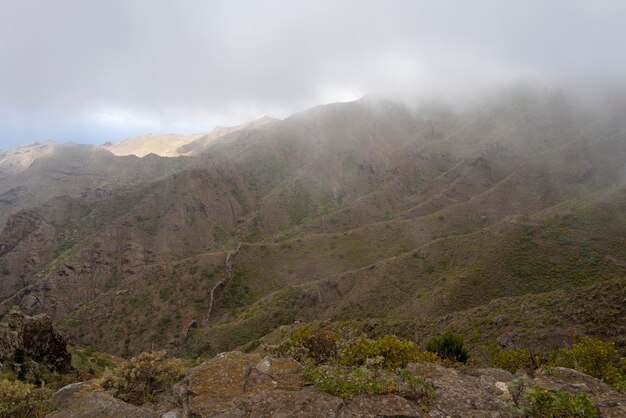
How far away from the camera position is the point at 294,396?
20.7ft

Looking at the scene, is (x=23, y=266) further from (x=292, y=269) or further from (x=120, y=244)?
(x=292, y=269)

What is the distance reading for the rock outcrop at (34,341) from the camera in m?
17.4

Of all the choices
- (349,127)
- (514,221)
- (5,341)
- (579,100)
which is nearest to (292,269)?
(514,221)

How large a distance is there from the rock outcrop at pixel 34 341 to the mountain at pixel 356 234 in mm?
22993

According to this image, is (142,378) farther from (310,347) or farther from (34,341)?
(34,341)

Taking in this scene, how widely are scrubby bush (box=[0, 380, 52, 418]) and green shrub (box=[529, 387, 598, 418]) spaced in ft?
28.1

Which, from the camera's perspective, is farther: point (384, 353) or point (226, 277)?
point (226, 277)

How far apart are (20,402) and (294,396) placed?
554 centimetres

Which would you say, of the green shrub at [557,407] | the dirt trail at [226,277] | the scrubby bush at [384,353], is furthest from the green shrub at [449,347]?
the dirt trail at [226,277]

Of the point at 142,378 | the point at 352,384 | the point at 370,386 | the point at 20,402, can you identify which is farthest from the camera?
the point at 142,378

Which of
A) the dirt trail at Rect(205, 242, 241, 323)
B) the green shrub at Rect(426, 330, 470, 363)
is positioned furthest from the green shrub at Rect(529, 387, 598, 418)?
the dirt trail at Rect(205, 242, 241, 323)

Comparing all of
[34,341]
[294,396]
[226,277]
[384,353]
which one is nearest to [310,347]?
[384,353]

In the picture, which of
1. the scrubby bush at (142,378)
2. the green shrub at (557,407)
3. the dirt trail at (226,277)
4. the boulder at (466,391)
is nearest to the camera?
the green shrub at (557,407)

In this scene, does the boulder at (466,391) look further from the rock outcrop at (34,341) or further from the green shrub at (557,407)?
the rock outcrop at (34,341)
